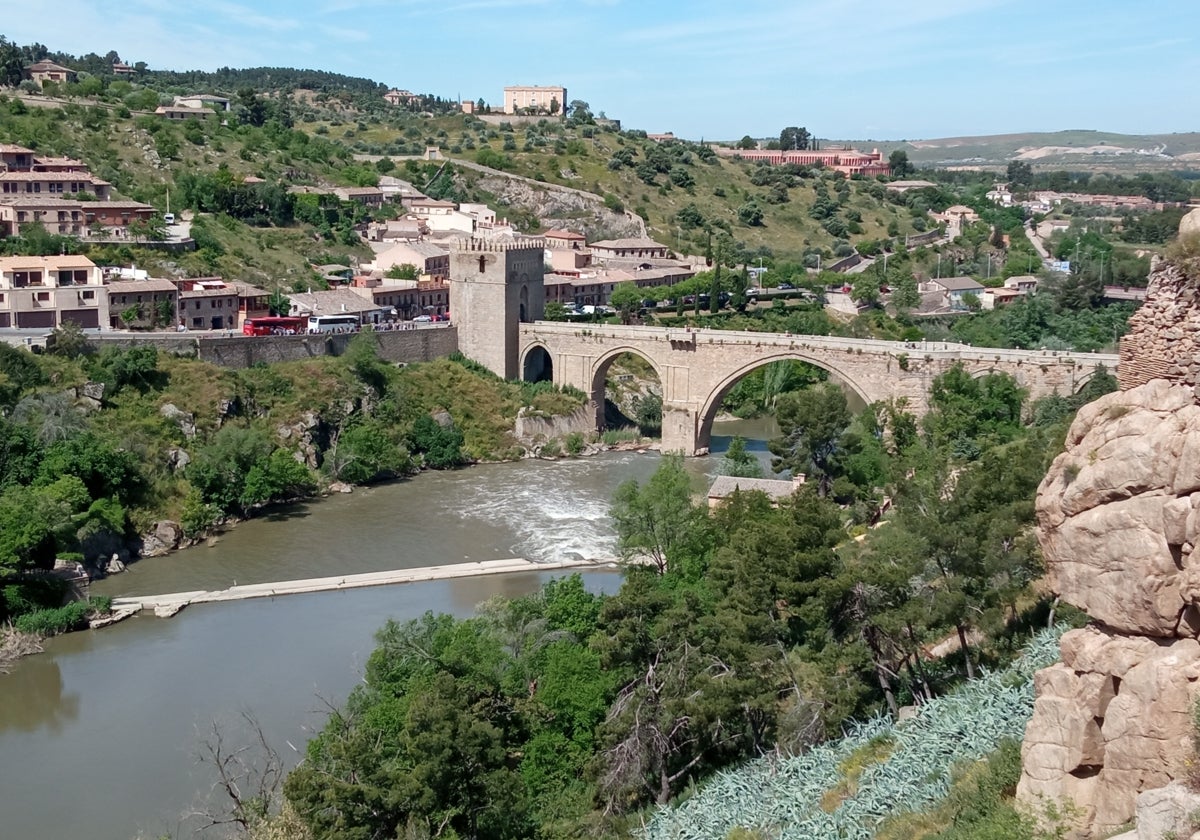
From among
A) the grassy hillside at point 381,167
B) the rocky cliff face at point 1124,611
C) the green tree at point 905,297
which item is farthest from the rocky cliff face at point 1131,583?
the green tree at point 905,297

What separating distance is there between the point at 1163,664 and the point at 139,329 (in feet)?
97.8

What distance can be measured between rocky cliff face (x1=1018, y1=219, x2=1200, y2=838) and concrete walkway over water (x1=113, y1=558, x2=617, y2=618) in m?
16.7

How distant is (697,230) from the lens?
5953 centimetres

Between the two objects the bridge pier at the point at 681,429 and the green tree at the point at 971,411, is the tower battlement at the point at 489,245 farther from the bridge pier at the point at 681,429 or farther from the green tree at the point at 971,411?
the green tree at the point at 971,411


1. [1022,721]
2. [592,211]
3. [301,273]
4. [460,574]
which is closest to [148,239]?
[301,273]

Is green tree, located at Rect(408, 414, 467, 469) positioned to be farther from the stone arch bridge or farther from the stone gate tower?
the stone arch bridge

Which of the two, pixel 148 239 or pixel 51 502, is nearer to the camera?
pixel 51 502

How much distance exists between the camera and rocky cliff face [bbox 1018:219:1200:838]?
560cm

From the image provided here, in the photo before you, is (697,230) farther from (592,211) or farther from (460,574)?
(460,574)

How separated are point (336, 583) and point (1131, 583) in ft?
58.5

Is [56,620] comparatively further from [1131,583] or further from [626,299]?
[626,299]

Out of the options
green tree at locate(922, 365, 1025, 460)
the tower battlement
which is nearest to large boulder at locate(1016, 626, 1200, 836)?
green tree at locate(922, 365, 1025, 460)

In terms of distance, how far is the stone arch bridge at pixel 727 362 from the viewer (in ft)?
92.6

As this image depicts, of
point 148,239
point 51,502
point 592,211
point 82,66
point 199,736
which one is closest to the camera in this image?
point 199,736
